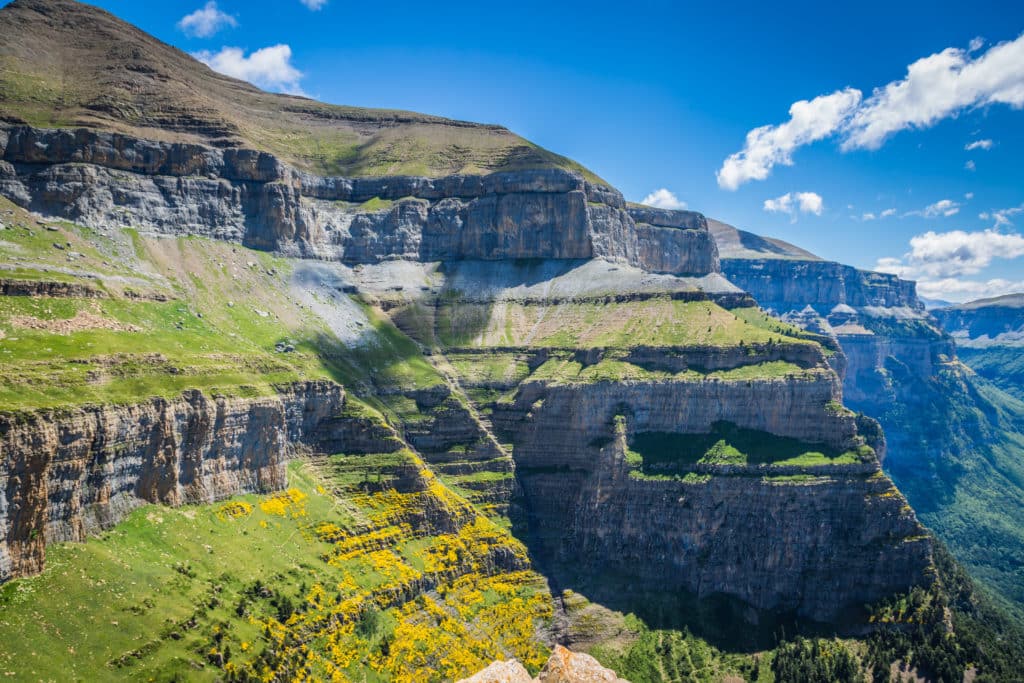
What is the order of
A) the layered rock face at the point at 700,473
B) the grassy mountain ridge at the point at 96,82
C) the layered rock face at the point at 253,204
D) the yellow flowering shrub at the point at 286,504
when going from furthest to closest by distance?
the grassy mountain ridge at the point at 96,82 < the layered rock face at the point at 253,204 < the layered rock face at the point at 700,473 < the yellow flowering shrub at the point at 286,504

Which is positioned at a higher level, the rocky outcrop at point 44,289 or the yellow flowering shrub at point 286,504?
the rocky outcrop at point 44,289

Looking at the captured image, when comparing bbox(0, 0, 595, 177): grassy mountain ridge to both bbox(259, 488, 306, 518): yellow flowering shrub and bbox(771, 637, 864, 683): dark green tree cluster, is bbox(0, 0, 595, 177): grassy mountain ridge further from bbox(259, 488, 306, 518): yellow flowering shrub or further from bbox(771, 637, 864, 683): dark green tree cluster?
bbox(771, 637, 864, 683): dark green tree cluster

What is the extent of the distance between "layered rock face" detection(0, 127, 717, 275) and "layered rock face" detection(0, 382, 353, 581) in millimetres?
66329

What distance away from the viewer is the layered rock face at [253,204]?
145125 mm

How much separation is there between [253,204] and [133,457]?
332 feet

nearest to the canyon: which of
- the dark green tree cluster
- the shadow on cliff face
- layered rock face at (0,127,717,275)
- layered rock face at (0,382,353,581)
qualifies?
layered rock face at (0,382,353,581)

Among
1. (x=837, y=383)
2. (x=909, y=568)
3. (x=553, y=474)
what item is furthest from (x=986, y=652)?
(x=553, y=474)

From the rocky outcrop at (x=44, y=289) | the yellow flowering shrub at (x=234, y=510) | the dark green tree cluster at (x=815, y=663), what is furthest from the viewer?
the dark green tree cluster at (x=815, y=663)

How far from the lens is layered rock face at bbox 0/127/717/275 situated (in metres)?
145

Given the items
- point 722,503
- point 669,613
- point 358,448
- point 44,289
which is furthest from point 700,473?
point 44,289

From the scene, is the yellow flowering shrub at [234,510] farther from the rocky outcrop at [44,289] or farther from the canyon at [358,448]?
the rocky outcrop at [44,289]

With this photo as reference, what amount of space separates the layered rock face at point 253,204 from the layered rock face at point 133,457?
66.3 m

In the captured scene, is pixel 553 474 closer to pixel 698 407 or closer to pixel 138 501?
pixel 698 407

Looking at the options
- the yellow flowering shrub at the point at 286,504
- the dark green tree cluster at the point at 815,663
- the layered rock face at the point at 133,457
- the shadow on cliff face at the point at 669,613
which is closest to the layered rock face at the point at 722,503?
the shadow on cliff face at the point at 669,613
